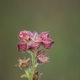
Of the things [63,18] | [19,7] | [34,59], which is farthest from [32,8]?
[34,59]

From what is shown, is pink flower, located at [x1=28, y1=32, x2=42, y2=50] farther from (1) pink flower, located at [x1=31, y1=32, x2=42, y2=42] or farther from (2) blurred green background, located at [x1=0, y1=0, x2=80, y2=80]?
(2) blurred green background, located at [x1=0, y1=0, x2=80, y2=80]

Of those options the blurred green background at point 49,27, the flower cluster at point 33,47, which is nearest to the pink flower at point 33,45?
the flower cluster at point 33,47

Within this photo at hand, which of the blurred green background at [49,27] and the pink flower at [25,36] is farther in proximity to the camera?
the blurred green background at [49,27]

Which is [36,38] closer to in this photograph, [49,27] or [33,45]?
[33,45]

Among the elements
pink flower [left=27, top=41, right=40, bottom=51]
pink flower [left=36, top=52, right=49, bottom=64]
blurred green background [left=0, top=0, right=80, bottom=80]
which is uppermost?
blurred green background [left=0, top=0, right=80, bottom=80]

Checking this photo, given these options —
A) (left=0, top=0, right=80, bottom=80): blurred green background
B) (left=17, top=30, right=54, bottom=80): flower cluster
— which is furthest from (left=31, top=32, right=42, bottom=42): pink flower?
(left=0, top=0, right=80, bottom=80): blurred green background

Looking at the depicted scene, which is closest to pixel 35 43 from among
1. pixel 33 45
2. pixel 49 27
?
pixel 33 45

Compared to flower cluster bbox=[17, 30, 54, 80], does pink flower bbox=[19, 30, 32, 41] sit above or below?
above

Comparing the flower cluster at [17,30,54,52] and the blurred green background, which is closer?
the flower cluster at [17,30,54,52]

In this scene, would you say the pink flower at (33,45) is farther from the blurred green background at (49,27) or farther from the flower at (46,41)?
the blurred green background at (49,27)

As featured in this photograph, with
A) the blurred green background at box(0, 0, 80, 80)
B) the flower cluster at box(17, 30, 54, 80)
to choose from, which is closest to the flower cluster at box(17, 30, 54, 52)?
the flower cluster at box(17, 30, 54, 80)
